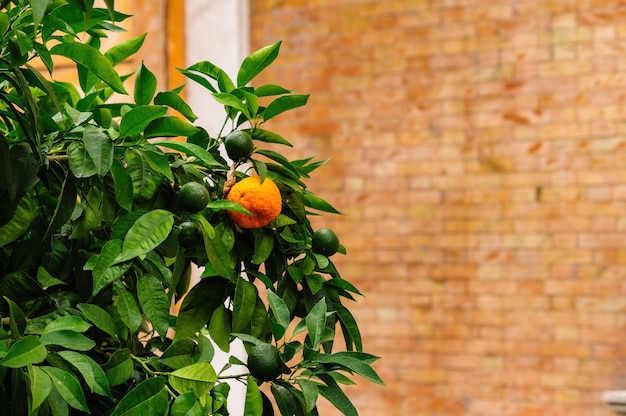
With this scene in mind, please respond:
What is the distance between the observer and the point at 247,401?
639 mm

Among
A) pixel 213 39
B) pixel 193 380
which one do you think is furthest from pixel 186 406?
pixel 213 39

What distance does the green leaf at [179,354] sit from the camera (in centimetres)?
66

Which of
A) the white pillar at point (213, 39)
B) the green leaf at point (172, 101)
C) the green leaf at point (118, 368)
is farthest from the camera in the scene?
the white pillar at point (213, 39)

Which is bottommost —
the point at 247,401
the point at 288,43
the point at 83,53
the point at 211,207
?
the point at 247,401

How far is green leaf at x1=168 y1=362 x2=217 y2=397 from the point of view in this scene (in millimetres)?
624

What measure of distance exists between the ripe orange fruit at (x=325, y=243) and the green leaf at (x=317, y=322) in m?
0.10

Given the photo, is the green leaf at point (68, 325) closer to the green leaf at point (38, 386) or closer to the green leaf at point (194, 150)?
the green leaf at point (38, 386)

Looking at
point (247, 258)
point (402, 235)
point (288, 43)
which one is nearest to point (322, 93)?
point (288, 43)

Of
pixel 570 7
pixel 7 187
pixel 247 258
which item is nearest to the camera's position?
pixel 7 187

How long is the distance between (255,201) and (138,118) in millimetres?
119

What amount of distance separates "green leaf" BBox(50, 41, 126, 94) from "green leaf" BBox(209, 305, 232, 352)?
21 cm

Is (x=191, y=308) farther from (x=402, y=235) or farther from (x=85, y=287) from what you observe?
(x=402, y=235)

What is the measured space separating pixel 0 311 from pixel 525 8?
307cm

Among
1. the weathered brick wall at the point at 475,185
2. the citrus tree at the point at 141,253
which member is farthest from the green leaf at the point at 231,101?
the weathered brick wall at the point at 475,185
